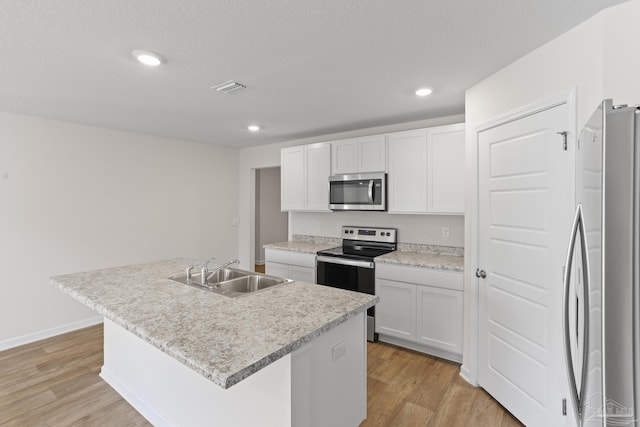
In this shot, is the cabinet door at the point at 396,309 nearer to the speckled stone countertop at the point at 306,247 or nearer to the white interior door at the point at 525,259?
the white interior door at the point at 525,259

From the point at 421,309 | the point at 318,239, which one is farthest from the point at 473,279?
the point at 318,239

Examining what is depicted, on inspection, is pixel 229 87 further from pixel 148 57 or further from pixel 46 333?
pixel 46 333

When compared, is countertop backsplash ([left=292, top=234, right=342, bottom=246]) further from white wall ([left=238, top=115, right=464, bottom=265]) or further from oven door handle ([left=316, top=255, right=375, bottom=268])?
oven door handle ([left=316, top=255, right=375, bottom=268])

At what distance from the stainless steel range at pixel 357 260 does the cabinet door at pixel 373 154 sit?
2.58 ft

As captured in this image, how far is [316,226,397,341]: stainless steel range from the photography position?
325 cm

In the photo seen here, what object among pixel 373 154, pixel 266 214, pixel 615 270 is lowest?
pixel 615 270

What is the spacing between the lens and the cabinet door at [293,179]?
414 centimetres

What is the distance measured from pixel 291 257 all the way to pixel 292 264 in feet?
0.29

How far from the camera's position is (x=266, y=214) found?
7.05 m

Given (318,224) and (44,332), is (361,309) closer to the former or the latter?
(318,224)

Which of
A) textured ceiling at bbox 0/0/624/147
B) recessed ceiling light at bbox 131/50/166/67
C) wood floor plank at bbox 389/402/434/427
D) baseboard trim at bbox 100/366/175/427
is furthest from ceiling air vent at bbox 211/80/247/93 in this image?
wood floor plank at bbox 389/402/434/427

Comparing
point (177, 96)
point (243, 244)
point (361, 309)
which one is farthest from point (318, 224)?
point (361, 309)

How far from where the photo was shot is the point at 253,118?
3428 millimetres

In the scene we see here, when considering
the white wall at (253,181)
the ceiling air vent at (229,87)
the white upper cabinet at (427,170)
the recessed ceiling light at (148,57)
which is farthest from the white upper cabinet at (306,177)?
the recessed ceiling light at (148,57)
